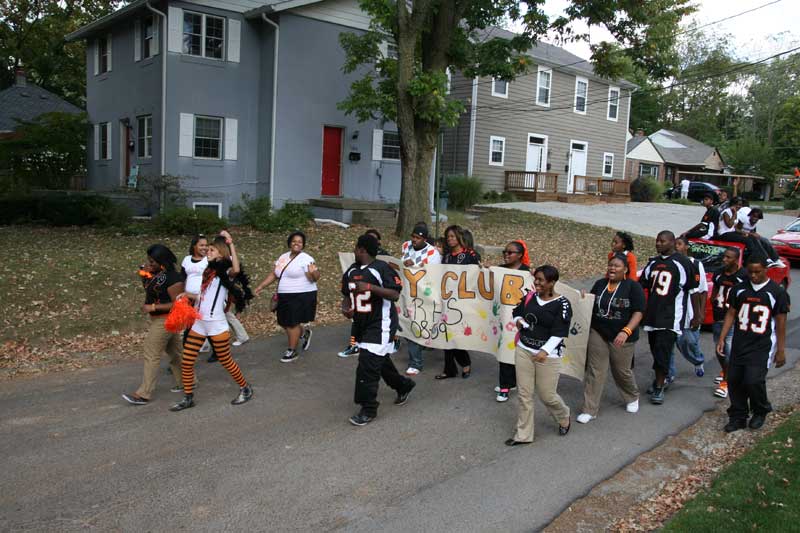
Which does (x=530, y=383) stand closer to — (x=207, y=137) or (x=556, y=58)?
(x=207, y=137)

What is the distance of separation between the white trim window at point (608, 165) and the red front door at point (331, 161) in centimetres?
2001

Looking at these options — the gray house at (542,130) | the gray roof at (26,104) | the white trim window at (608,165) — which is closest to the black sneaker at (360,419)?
the gray house at (542,130)

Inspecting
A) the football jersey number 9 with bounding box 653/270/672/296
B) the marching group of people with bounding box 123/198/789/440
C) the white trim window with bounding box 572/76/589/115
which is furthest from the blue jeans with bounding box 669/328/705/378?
the white trim window with bounding box 572/76/589/115

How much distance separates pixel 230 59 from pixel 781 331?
18157mm

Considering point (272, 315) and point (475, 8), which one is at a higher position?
point (475, 8)

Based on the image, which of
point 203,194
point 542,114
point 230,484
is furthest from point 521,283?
point 542,114

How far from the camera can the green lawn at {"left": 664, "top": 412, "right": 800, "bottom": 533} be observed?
4.18m

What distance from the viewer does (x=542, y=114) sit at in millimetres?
32625

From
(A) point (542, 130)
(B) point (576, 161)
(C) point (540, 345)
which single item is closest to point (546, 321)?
(C) point (540, 345)

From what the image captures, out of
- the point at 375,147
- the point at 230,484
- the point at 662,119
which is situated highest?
the point at 662,119

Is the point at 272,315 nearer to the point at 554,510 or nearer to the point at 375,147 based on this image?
the point at 554,510

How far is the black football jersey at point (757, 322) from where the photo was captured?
6.10 metres

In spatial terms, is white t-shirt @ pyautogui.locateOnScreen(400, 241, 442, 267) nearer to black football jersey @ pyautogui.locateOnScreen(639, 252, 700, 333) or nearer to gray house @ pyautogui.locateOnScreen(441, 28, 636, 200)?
black football jersey @ pyautogui.locateOnScreen(639, 252, 700, 333)

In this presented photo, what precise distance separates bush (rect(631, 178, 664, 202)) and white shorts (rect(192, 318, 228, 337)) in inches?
1341
